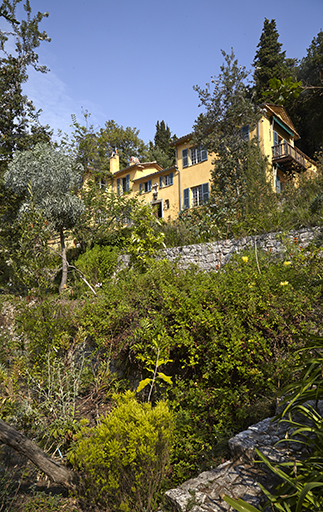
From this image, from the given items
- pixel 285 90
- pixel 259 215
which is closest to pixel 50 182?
pixel 259 215

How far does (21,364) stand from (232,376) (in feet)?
10.4

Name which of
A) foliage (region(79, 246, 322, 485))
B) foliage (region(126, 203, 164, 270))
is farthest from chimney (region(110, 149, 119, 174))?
foliage (region(79, 246, 322, 485))

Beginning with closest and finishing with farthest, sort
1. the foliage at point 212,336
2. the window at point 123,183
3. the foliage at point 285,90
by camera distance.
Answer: the foliage at point 285,90 → the foliage at point 212,336 → the window at point 123,183

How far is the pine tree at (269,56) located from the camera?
24.3 metres

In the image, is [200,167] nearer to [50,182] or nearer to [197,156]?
[197,156]

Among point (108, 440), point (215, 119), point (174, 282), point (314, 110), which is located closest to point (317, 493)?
point (108, 440)

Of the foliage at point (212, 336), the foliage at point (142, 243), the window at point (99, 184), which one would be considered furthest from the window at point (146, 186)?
the foliage at point (212, 336)

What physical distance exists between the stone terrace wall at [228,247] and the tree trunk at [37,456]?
12.8ft

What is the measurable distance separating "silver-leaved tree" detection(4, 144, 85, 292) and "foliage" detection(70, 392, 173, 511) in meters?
9.05

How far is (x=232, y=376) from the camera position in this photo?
383 centimetres

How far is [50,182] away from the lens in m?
11.5

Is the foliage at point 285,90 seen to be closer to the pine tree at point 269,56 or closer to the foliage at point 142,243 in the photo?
the foliage at point 142,243

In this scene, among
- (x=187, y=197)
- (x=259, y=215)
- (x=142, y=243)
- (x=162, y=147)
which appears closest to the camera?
(x=142, y=243)

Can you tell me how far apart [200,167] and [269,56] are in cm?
1358
